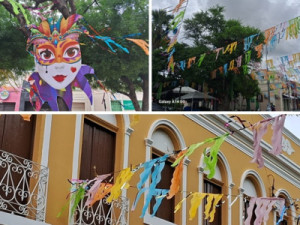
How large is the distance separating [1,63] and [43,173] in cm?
164

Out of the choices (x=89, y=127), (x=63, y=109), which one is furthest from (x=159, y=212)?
(x=63, y=109)

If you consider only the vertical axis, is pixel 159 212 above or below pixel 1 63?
below

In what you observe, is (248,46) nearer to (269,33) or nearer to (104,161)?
(269,33)

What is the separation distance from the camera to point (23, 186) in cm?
632

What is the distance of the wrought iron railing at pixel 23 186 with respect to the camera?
6293 millimetres

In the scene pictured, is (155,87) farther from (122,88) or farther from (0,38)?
(0,38)

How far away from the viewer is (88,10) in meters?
7.65

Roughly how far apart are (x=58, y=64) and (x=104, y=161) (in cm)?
143

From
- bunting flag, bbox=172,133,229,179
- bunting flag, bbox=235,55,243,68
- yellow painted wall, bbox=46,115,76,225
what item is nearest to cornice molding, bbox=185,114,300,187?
bunting flag, bbox=235,55,243,68

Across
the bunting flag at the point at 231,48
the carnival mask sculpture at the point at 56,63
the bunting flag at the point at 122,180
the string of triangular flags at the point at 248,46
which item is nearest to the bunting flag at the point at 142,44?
the string of triangular flags at the point at 248,46

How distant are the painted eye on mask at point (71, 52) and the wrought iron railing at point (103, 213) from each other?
181 cm

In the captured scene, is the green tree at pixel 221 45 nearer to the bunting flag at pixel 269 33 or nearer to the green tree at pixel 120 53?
the bunting flag at pixel 269 33

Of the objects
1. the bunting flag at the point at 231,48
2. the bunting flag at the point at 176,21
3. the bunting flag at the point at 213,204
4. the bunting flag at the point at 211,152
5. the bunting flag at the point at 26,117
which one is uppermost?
the bunting flag at the point at 176,21

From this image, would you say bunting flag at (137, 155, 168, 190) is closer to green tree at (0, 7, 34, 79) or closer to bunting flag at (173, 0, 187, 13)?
green tree at (0, 7, 34, 79)
